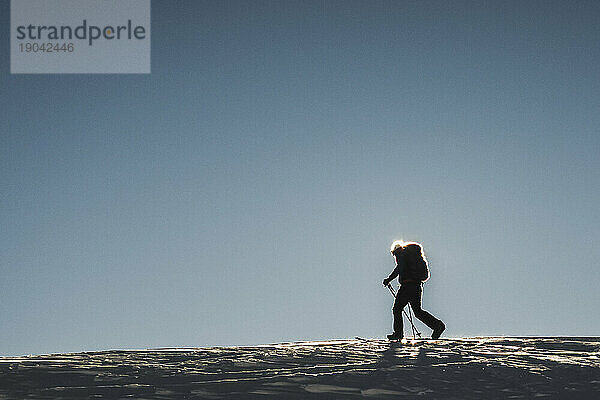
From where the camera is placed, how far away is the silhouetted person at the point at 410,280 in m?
13.3

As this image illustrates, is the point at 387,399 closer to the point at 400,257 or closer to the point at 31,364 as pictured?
the point at 31,364

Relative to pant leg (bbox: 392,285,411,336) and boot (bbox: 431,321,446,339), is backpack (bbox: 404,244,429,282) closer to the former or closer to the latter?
pant leg (bbox: 392,285,411,336)

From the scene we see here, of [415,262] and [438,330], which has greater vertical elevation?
[415,262]

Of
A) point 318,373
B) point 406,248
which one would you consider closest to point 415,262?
point 406,248

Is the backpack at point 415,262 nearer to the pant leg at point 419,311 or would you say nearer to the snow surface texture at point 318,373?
the pant leg at point 419,311

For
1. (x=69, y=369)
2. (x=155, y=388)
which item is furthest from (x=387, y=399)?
(x=69, y=369)

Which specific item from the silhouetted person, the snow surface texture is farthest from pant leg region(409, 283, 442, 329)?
the snow surface texture

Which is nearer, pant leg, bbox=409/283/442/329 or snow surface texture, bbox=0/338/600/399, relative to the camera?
snow surface texture, bbox=0/338/600/399

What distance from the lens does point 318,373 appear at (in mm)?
7203

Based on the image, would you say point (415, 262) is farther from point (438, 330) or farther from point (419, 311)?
A: point (438, 330)

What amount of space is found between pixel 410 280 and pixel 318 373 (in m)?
6.36

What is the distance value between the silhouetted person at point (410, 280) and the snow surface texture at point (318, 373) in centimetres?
288

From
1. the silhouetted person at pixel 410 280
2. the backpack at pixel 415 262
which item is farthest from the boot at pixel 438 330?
the backpack at pixel 415 262

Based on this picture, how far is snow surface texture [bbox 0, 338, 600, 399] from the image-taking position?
600cm
